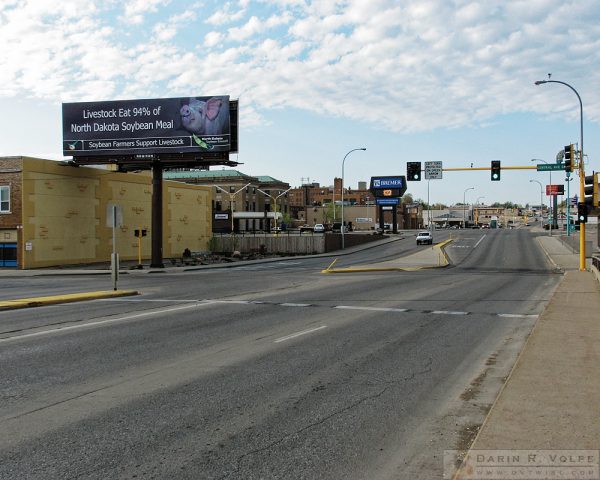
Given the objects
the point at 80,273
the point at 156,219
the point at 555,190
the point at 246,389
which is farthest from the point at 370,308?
the point at 555,190

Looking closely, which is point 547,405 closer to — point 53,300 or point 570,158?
point 53,300

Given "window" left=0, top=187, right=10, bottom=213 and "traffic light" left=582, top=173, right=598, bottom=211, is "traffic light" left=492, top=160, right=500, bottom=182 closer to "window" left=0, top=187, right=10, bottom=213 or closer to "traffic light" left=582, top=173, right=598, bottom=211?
"traffic light" left=582, top=173, right=598, bottom=211

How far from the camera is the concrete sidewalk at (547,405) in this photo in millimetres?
4891

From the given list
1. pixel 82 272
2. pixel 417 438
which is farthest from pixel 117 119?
pixel 417 438

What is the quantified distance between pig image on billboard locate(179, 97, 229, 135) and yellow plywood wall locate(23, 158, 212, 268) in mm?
9527

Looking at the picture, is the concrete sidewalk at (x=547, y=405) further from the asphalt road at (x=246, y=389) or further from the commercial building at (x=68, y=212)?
the commercial building at (x=68, y=212)

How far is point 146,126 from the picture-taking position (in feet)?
141

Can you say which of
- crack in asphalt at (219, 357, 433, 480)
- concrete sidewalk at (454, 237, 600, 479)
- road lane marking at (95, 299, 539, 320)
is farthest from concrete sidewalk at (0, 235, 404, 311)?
concrete sidewalk at (454, 237, 600, 479)

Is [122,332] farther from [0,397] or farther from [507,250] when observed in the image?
[507,250]

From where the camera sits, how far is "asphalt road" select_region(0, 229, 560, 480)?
197 inches

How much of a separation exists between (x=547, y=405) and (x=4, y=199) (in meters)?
42.1

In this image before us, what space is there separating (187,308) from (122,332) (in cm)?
417

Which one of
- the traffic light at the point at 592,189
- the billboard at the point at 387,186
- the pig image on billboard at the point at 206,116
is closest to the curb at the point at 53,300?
the traffic light at the point at 592,189

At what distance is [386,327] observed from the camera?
40.9 feet
